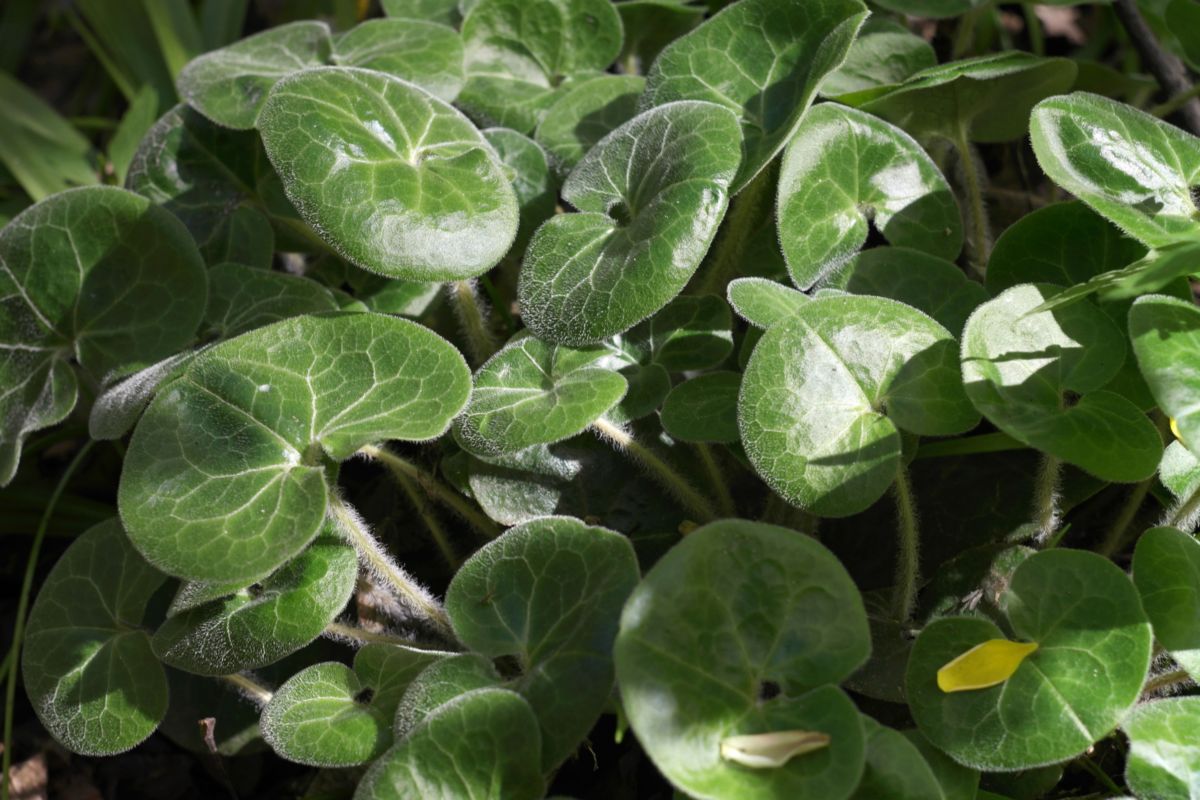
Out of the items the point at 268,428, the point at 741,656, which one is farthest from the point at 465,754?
the point at 268,428

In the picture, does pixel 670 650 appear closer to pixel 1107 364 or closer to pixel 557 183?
pixel 1107 364

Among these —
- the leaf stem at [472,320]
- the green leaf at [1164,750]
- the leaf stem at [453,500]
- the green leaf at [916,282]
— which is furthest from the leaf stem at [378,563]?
the green leaf at [1164,750]

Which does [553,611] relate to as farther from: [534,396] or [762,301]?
[762,301]

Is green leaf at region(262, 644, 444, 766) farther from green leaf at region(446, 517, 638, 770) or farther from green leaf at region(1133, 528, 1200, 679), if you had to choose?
green leaf at region(1133, 528, 1200, 679)

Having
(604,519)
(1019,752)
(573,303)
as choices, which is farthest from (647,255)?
(1019,752)

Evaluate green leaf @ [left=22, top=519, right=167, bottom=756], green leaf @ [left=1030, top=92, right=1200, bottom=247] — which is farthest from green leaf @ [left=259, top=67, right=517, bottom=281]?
green leaf @ [left=1030, top=92, right=1200, bottom=247]

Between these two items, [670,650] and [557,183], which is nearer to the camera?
[670,650]
